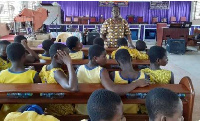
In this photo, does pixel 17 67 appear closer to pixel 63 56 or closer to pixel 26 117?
pixel 63 56

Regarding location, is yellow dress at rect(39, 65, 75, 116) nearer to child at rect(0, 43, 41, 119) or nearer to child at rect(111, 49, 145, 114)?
child at rect(0, 43, 41, 119)

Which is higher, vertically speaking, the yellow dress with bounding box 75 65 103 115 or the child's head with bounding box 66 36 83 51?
the child's head with bounding box 66 36 83 51

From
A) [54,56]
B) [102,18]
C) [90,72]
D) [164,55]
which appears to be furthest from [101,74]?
[102,18]

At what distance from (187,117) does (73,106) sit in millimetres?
938

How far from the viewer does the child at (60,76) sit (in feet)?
4.99

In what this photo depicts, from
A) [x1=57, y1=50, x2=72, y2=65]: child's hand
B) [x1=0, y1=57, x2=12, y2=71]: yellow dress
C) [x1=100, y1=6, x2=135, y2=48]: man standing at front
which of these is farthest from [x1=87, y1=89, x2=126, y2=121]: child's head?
[x1=100, y1=6, x2=135, y2=48]: man standing at front

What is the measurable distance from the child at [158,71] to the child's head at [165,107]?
0.92 m

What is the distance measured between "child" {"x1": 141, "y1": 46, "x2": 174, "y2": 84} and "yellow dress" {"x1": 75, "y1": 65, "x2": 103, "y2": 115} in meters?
0.44

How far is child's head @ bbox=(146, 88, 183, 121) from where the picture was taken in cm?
89

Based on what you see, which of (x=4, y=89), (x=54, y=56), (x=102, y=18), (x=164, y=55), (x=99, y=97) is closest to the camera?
(x=99, y=97)

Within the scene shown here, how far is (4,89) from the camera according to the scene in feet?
4.79

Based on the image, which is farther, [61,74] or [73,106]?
[73,106]

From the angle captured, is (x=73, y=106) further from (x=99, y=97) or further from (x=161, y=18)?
(x=161, y=18)

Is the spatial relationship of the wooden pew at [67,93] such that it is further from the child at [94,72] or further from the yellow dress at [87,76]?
the yellow dress at [87,76]
